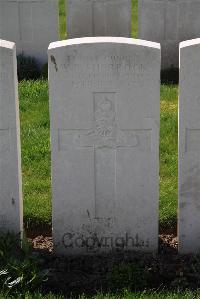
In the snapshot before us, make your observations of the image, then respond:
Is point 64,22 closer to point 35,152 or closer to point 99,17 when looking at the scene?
point 99,17

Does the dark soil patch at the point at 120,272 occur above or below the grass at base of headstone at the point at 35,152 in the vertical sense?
below

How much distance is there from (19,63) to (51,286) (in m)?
5.79

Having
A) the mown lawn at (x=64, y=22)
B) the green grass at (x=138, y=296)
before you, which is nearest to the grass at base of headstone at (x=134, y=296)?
the green grass at (x=138, y=296)

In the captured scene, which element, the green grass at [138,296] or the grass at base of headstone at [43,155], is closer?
the green grass at [138,296]

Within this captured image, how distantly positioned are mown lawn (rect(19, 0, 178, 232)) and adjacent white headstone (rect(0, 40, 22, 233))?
571 mm

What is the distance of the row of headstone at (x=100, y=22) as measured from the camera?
10078mm

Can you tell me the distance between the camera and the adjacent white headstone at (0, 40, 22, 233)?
4.81m

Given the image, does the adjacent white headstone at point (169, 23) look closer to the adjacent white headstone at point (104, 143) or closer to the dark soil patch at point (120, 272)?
the adjacent white headstone at point (104, 143)

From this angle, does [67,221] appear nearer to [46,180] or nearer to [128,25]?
[46,180]

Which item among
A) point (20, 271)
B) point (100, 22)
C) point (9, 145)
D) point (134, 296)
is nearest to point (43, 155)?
point (9, 145)

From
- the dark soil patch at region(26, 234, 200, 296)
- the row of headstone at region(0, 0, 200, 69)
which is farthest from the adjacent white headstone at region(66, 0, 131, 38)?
the dark soil patch at region(26, 234, 200, 296)

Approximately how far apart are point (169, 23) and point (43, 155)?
4.16 m

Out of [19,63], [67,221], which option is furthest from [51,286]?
[19,63]

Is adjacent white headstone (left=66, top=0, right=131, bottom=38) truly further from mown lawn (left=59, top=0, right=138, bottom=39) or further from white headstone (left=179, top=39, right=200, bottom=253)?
white headstone (left=179, top=39, right=200, bottom=253)
